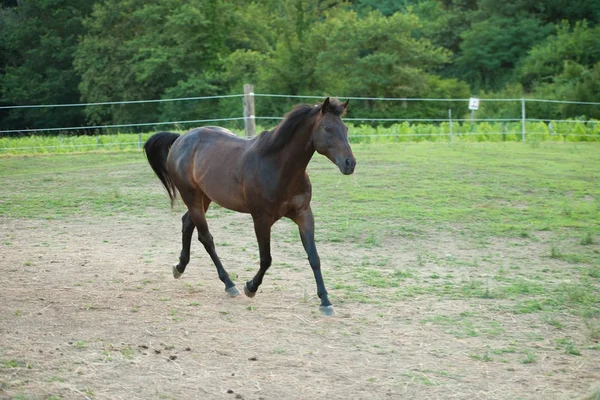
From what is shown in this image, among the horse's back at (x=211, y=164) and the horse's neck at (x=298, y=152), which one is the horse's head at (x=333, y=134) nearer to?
the horse's neck at (x=298, y=152)

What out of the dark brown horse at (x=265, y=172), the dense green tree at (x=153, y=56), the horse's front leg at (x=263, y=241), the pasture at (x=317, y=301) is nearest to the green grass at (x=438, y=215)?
the pasture at (x=317, y=301)

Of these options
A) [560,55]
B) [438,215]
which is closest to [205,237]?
[438,215]

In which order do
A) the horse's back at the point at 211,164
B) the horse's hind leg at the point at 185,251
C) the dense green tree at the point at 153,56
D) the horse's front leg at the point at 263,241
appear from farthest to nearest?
the dense green tree at the point at 153,56 → the horse's hind leg at the point at 185,251 → the horse's back at the point at 211,164 → the horse's front leg at the point at 263,241

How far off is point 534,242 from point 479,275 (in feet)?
5.59

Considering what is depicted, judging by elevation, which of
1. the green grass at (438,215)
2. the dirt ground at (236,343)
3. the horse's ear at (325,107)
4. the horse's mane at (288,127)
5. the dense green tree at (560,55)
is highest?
the dense green tree at (560,55)

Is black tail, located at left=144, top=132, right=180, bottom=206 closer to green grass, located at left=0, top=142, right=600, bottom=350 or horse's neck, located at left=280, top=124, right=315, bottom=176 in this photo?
green grass, located at left=0, top=142, right=600, bottom=350

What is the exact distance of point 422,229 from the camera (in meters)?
8.33

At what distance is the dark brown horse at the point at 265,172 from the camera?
511 cm

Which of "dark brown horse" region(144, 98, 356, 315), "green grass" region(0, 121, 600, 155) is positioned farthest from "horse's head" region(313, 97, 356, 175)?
"green grass" region(0, 121, 600, 155)

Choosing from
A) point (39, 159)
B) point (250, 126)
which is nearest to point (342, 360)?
point (250, 126)

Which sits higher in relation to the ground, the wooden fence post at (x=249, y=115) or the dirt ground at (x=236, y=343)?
the wooden fence post at (x=249, y=115)

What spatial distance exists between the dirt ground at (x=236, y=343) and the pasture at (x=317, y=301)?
0.02 metres

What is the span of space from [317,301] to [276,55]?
33131 mm

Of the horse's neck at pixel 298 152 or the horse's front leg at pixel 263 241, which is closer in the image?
the horse's neck at pixel 298 152
